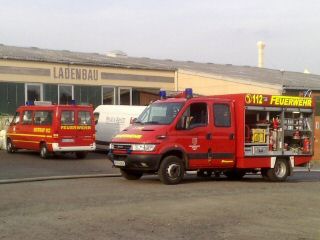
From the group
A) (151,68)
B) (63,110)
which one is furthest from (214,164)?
(151,68)

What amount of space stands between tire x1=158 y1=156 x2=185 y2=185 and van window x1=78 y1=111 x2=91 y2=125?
891 centimetres

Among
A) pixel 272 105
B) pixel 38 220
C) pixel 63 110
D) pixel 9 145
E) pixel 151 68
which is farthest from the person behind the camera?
pixel 151 68

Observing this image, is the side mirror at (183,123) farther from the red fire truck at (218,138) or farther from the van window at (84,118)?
the van window at (84,118)

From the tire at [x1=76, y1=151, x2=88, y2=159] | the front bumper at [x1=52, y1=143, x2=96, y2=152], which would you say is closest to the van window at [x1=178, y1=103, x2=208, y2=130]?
the front bumper at [x1=52, y1=143, x2=96, y2=152]

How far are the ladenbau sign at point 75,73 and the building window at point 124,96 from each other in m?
1.86

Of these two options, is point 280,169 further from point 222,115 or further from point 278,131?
point 222,115

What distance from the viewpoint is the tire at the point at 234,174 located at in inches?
678

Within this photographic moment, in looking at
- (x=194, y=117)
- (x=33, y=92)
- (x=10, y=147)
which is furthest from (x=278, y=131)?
(x=33, y=92)

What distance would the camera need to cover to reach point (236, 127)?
16.2 metres

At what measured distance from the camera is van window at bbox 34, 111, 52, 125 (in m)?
23.0

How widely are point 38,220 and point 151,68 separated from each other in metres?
25.5

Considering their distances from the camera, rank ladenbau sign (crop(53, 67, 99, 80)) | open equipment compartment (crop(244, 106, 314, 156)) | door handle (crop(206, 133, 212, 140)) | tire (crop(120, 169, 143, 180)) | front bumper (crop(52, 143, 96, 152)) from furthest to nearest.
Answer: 1. ladenbau sign (crop(53, 67, 99, 80))
2. front bumper (crop(52, 143, 96, 152))
3. open equipment compartment (crop(244, 106, 314, 156))
4. tire (crop(120, 169, 143, 180))
5. door handle (crop(206, 133, 212, 140))

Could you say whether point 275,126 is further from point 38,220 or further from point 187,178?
point 38,220

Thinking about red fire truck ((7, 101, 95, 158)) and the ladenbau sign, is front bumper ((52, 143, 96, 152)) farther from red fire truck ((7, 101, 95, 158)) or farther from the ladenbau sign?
the ladenbau sign
